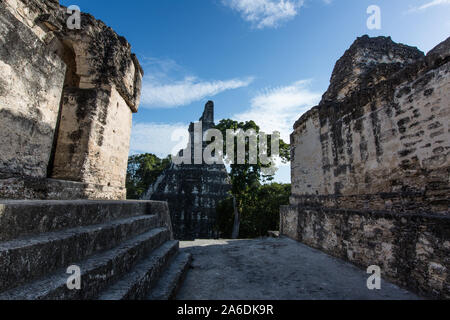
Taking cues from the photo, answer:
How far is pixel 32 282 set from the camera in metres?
1.37

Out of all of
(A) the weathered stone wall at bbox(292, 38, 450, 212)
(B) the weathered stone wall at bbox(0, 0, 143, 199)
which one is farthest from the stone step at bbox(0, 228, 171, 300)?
(A) the weathered stone wall at bbox(292, 38, 450, 212)

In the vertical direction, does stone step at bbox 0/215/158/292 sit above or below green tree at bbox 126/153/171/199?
below

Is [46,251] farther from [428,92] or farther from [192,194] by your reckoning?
[192,194]

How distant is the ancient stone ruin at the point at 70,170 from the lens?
152 centimetres

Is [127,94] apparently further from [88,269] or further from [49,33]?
[88,269]

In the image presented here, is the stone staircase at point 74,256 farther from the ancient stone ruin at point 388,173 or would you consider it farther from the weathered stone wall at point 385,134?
the weathered stone wall at point 385,134

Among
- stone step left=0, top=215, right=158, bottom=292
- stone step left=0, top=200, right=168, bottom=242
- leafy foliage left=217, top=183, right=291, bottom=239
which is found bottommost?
leafy foliage left=217, top=183, right=291, bottom=239

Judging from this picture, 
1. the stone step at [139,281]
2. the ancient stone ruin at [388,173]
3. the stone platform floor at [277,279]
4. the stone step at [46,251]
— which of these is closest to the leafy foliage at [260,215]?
the ancient stone ruin at [388,173]

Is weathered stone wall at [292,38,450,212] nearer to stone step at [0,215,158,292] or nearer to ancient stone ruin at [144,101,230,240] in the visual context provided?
stone step at [0,215,158,292]

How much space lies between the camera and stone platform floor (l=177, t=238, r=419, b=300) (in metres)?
2.93

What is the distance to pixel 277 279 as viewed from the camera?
3.52m

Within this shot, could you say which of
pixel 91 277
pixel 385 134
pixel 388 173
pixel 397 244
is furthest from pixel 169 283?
pixel 385 134

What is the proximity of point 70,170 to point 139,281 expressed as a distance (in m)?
3.03

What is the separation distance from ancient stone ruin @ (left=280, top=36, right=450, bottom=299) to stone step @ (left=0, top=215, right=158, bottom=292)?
4.14 m
